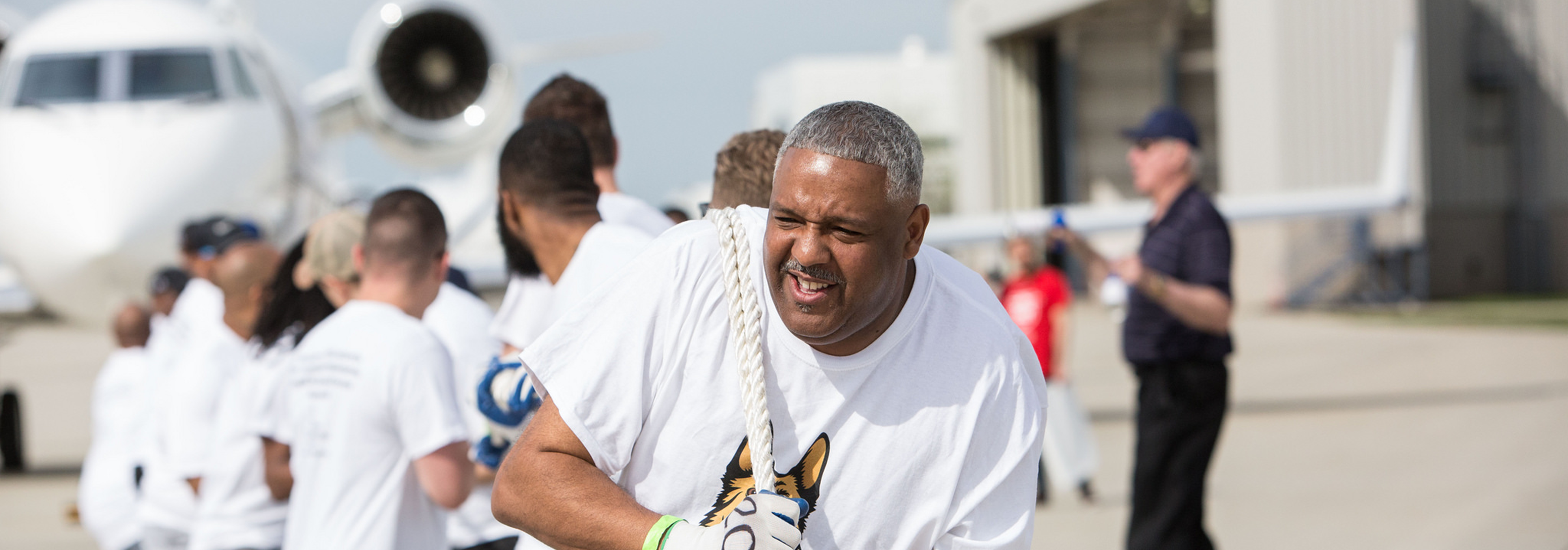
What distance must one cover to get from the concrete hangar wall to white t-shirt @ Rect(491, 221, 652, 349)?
2772 centimetres

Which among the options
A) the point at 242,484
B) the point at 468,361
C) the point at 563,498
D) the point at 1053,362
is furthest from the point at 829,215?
the point at 1053,362

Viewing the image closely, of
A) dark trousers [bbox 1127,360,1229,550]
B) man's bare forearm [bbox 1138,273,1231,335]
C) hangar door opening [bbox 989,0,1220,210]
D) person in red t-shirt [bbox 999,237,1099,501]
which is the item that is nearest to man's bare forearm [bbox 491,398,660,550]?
man's bare forearm [bbox 1138,273,1231,335]

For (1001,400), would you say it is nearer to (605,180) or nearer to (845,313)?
(845,313)

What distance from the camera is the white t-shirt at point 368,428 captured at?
2.94m

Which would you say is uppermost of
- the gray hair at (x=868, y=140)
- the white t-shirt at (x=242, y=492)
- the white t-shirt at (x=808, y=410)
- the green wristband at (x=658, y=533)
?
the gray hair at (x=868, y=140)

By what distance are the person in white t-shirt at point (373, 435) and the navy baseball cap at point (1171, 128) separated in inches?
122

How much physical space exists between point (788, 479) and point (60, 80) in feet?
32.3

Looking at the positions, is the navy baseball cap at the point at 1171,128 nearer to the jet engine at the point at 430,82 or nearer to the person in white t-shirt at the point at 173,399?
the person in white t-shirt at the point at 173,399

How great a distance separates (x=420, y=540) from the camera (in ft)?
10.1

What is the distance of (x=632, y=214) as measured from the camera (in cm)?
355

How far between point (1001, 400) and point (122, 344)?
629 centimetres

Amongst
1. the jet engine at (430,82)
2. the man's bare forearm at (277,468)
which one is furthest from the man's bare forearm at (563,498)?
the jet engine at (430,82)

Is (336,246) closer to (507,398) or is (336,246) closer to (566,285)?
(566,285)

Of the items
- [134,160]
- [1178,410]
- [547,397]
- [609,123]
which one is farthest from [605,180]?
[134,160]
